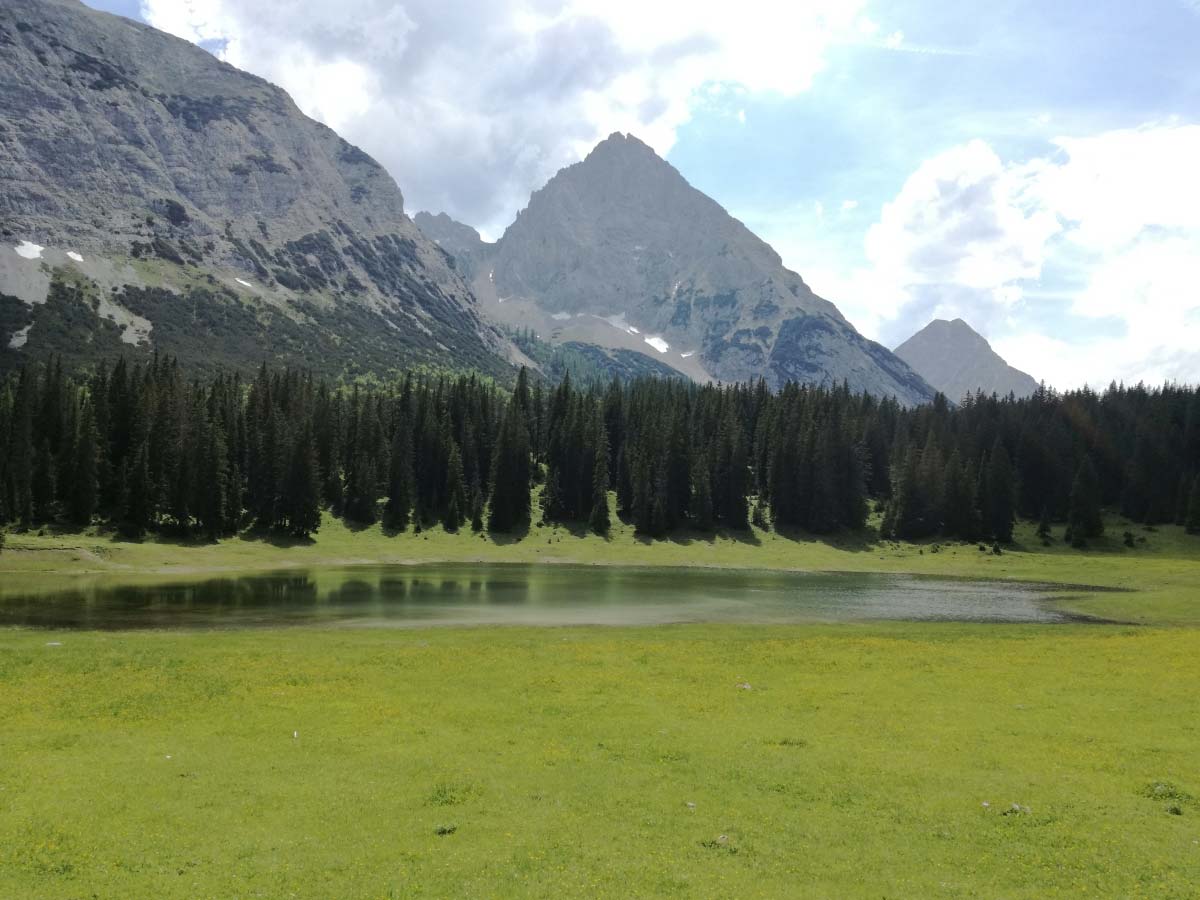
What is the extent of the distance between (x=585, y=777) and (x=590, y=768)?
0.79m

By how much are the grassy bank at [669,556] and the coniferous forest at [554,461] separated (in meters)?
5.14

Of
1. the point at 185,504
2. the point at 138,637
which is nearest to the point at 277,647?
the point at 138,637

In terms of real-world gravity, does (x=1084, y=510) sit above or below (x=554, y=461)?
below

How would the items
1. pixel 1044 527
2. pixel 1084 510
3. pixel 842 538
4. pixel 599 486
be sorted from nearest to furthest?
pixel 1084 510 → pixel 1044 527 → pixel 842 538 → pixel 599 486

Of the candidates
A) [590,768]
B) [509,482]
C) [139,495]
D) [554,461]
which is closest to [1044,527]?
[554,461]

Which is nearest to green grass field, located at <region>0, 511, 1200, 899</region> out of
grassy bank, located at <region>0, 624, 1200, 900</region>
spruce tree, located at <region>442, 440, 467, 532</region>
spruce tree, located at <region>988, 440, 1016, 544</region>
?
grassy bank, located at <region>0, 624, 1200, 900</region>

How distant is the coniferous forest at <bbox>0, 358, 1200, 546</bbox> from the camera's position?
4274 inches

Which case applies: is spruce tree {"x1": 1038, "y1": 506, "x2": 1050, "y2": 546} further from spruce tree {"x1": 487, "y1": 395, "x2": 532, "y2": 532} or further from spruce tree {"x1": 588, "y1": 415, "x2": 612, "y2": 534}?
spruce tree {"x1": 487, "y1": 395, "x2": 532, "y2": 532}

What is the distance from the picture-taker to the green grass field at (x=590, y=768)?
14953 millimetres

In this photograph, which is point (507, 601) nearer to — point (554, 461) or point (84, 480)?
point (84, 480)

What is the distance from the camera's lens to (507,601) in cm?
6894

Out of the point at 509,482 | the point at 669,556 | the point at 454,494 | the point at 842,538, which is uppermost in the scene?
the point at 509,482

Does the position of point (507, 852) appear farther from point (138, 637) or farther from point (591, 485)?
point (591, 485)

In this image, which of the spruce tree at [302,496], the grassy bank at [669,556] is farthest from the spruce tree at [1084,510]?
the spruce tree at [302,496]
